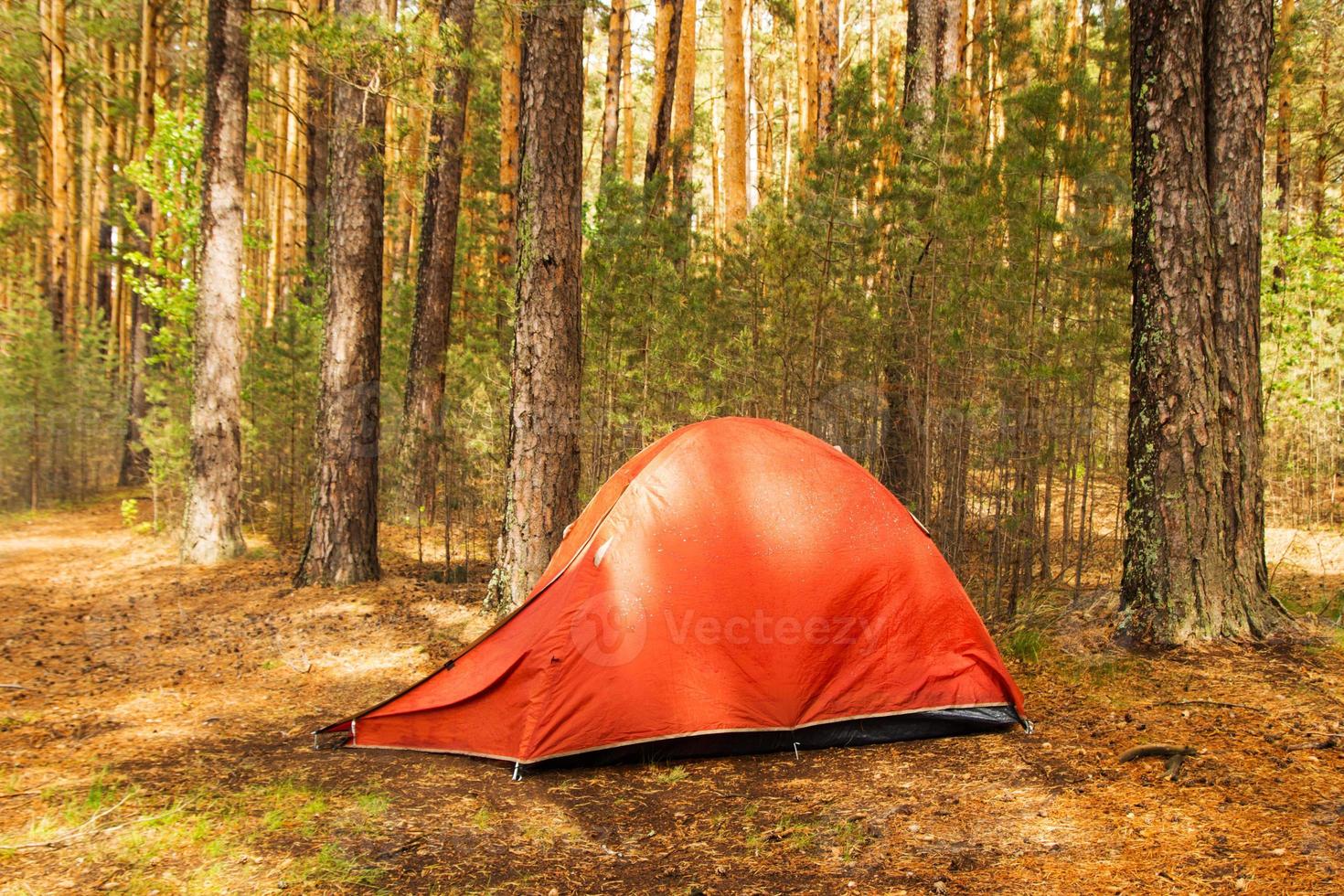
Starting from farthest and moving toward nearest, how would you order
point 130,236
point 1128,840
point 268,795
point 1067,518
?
point 130,236 < point 1067,518 < point 268,795 < point 1128,840

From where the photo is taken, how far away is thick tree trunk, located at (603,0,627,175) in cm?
1409

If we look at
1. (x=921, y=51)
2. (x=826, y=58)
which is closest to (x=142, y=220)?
(x=826, y=58)

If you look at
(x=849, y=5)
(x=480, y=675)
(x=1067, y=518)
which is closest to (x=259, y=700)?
(x=480, y=675)

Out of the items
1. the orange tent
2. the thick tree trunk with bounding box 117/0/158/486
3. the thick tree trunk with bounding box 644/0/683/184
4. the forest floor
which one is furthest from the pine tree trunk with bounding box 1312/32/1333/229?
the thick tree trunk with bounding box 117/0/158/486

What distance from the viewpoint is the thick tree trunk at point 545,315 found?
6.71 metres

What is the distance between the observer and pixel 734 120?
577 inches

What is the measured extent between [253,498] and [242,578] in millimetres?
4152

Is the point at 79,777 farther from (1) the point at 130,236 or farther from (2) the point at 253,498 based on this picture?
(1) the point at 130,236

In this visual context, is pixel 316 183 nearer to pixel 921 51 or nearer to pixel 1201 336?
pixel 921 51

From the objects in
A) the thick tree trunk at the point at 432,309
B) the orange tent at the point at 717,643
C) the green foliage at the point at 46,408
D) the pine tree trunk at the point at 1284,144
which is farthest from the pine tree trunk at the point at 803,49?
the green foliage at the point at 46,408

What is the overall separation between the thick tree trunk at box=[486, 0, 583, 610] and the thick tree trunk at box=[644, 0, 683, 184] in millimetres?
5202

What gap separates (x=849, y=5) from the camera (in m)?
28.0

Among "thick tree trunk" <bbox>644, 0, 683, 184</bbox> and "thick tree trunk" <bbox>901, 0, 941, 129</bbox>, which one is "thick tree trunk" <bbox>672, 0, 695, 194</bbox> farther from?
"thick tree trunk" <bbox>901, 0, 941, 129</bbox>

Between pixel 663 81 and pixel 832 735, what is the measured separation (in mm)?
10784
